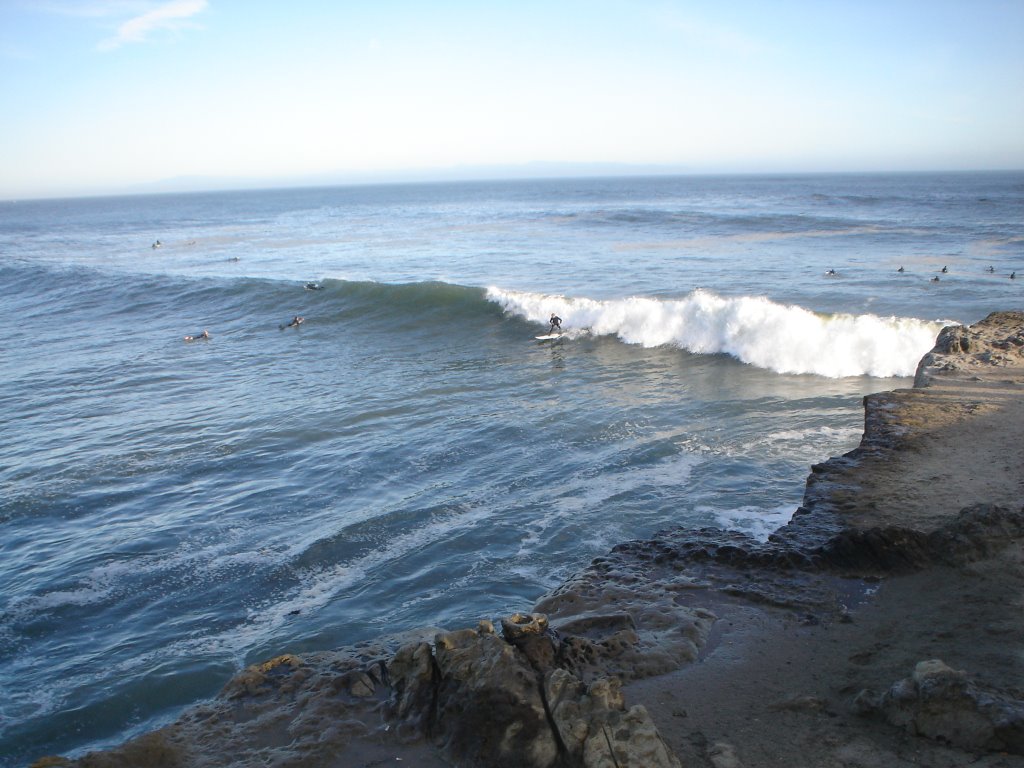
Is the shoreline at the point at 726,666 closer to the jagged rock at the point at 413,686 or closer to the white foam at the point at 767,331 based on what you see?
the jagged rock at the point at 413,686

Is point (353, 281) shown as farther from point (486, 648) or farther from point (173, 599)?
point (486, 648)


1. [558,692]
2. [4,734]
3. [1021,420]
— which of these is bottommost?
[4,734]

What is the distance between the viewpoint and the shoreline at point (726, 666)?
4.27 m

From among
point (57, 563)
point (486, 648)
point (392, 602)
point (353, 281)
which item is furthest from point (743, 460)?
point (353, 281)

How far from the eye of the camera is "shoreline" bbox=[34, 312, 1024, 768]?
14.0ft

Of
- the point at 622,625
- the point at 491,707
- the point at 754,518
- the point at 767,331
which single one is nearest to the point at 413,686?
the point at 491,707

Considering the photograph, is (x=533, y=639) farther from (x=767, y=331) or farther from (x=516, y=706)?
(x=767, y=331)

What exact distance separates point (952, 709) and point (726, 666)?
140 centimetres

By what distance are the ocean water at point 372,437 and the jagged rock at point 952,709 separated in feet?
11.6

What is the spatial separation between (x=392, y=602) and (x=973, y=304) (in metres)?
20.1

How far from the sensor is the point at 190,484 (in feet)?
36.0

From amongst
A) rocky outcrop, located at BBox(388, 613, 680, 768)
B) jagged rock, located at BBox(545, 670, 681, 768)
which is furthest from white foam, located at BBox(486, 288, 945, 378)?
jagged rock, located at BBox(545, 670, 681, 768)

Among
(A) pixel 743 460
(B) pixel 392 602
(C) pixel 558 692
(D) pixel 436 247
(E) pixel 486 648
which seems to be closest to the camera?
(C) pixel 558 692

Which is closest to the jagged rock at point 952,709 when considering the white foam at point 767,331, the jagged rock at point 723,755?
the jagged rock at point 723,755
